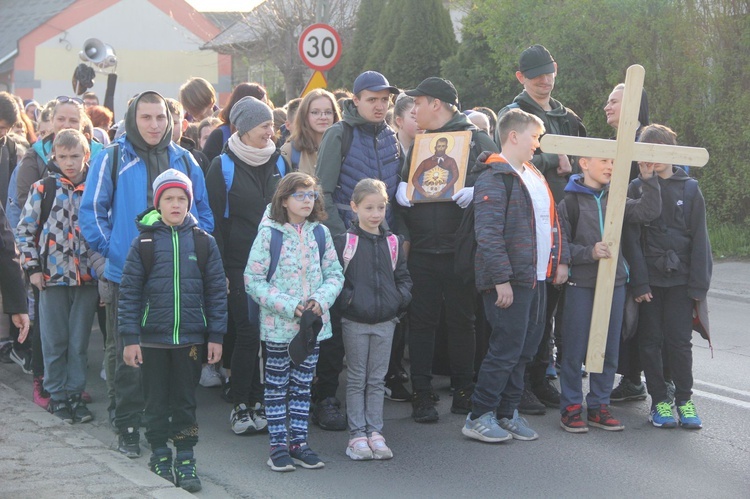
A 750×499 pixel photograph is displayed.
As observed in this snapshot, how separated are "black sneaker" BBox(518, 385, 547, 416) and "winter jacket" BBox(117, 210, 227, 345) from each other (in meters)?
2.50

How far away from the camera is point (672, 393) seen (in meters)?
7.41

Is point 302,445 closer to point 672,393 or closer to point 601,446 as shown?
point 601,446

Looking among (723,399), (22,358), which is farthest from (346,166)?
(22,358)

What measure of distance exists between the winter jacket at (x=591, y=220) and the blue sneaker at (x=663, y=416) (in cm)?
89

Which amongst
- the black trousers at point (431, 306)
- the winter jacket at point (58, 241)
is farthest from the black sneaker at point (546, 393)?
the winter jacket at point (58, 241)

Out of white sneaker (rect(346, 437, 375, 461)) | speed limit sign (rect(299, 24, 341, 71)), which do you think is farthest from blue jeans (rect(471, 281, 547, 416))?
speed limit sign (rect(299, 24, 341, 71))

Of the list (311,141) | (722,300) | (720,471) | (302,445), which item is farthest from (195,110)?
(722,300)

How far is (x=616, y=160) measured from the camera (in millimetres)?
6613

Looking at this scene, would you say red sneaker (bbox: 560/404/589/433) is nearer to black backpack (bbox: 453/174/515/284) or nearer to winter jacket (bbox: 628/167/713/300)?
winter jacket (bbox: 628/167/713/300)

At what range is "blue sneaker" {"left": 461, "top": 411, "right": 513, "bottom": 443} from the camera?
6566 millimetres

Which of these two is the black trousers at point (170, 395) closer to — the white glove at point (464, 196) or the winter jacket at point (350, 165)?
the winter jacket at point (350, 165)

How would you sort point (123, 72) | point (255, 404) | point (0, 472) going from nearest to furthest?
point (0, 472), point (255, 404), point (123, 72)

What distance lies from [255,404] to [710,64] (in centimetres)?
1149

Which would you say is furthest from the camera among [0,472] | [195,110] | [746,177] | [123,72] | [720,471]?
[123,72]
